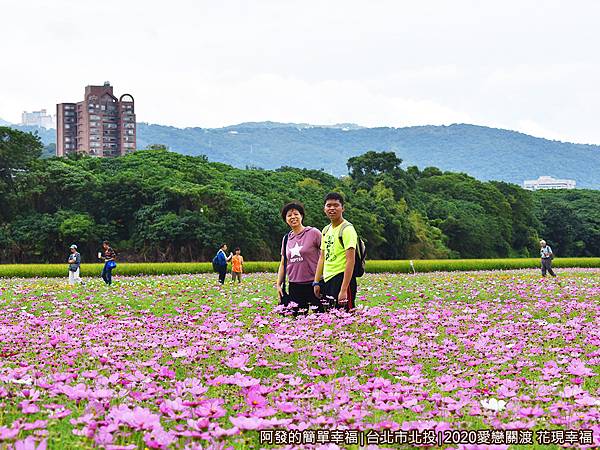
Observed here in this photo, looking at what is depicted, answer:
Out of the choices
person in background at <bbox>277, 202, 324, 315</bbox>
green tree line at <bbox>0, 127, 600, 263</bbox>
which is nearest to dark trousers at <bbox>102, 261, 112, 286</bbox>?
person in background at <bbox>277, 202, 324, 315</bbox>

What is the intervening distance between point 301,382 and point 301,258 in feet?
13.0

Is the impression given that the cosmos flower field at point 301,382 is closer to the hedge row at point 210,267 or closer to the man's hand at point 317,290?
the man's hand at point 317,290

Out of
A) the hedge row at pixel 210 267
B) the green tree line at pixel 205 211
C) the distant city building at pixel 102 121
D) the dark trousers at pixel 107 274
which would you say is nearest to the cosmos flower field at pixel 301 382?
the dark trousers at pixel 107 274

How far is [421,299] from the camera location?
13.7 meters

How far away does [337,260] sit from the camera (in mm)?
8539

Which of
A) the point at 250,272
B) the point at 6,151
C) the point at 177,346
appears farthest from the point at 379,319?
the point at 6,151

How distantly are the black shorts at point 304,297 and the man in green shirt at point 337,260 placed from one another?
0.11 meters

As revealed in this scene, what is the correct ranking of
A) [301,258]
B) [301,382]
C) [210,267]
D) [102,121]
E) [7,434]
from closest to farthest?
[7,434]
[301,382]
[301,258]
[210,267]
[102,121]

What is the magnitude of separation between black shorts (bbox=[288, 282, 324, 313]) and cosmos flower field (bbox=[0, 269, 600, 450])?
24 centimetres

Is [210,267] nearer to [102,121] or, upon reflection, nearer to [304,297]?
[304,297]

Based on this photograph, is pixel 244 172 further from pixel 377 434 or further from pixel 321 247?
pixel 377 434

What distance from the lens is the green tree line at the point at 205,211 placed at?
151ft

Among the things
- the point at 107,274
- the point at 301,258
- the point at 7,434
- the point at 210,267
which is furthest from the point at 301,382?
the point at 210,267

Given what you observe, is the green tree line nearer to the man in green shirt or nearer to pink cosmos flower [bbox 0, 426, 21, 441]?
the man in green shirt
